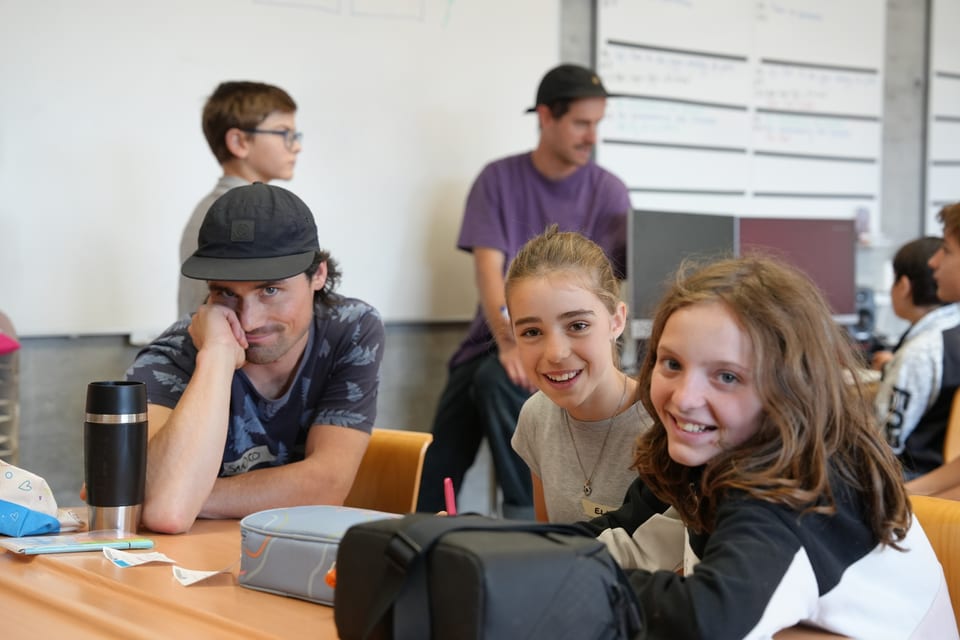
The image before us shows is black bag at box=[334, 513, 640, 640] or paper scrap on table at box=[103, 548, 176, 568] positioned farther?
paper scrap on table at box=[103, 548, 176, 568]

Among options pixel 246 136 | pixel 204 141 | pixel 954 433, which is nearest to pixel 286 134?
pixel 246 136

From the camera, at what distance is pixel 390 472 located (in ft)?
7.09

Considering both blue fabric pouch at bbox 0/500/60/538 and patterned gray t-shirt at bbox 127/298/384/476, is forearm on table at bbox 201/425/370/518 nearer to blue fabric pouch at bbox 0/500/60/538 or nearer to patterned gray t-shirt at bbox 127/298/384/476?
patterned gray t-shirt at bbox 127/298/384/476

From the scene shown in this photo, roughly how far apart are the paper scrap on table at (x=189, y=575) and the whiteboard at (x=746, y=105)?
3174 mm

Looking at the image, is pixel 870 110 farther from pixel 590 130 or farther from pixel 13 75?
pixel 13 75

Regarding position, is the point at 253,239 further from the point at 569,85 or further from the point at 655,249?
the point at 655,249

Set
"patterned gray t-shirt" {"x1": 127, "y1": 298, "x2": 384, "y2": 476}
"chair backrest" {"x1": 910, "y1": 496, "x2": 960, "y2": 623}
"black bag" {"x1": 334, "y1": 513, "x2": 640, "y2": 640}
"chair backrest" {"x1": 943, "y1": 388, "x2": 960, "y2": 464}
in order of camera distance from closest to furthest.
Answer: "black bag" {"x1": 334, "y1": 513, "x2": 640, "y2": 640} < "chair backrest" {"x1": 910, "y1": 496, "x2": 960, "y2": 623} < "patterned gray t-shirt" {"x1": 127, "y1": 298, "x2": 384, "y2": 476} < "chair backrest" {"x1": 943, "y1": 388, "x2": 960, "y2": 464}

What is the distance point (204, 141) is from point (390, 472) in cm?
164

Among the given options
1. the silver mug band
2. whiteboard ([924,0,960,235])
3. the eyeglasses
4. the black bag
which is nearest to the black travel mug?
the silver mug band

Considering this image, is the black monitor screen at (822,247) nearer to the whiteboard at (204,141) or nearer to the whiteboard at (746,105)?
the whiteboard at (746,105)

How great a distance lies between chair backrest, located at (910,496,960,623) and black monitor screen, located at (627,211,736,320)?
7.14 ft

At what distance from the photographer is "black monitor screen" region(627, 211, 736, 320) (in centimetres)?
374

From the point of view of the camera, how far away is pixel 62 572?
141 cm

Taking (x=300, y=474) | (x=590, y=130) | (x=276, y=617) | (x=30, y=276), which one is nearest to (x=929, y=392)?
(x=590, y=130)
